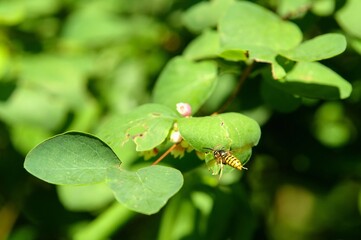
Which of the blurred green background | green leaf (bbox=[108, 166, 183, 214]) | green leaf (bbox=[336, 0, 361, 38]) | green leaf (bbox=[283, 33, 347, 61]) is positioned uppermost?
green leaf (bbox=[108, 166, 183, 214])

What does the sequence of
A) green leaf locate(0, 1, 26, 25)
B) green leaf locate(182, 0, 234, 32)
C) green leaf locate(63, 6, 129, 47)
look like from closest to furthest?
green leaf locate(182, 0, 234, 32)
green leaf locate(0, 1, 26, 25)
green leaf locate(63, 6, 129, 47)

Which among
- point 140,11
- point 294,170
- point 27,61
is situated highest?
point 27,61

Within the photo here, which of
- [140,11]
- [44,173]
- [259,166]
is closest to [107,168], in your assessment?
[44,173]

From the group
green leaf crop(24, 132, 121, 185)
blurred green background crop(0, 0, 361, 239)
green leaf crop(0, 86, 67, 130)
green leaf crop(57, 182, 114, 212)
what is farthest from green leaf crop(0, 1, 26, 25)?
green leaf crop(24, 132, 121, 185)

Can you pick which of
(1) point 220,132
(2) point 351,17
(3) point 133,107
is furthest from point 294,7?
(3) point 133,107

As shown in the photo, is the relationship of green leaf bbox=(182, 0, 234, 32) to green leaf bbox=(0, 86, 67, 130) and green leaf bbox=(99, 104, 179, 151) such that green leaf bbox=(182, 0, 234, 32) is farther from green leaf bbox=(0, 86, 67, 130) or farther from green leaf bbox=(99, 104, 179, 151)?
green leaf bbox=(0, 86, 67, 130)

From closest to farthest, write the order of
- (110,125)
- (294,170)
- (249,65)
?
(110,125) < (249,65) < (294,170)

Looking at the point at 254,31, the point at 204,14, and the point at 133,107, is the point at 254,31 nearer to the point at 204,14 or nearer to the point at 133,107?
the point at 204,14

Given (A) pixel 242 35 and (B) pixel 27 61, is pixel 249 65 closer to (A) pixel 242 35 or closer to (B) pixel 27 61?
(A) pixel 242 35
